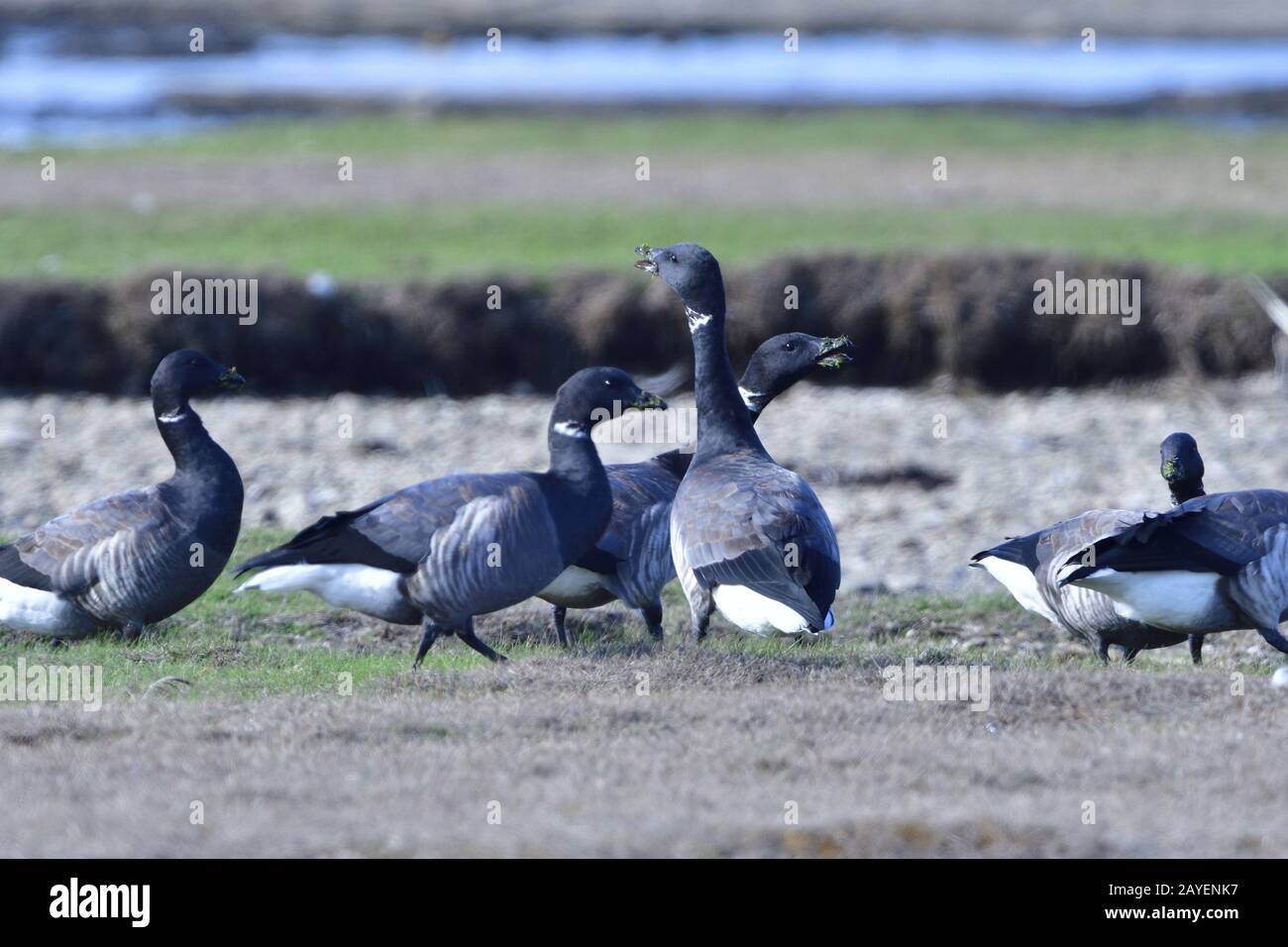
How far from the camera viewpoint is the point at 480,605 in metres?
10.1

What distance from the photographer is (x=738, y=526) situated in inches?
408

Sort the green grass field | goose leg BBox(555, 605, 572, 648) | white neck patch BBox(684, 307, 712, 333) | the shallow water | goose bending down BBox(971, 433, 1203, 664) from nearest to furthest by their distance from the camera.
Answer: goose bending down BBox(971, 433, 1203, 664), goose leg BBox(555, 605, 572, 648), white neck patch BBox(684, 307, 712, 333), the green grass field, the shallow water

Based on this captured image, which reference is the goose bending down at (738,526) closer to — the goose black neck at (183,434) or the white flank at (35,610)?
the goose black neck at (183,434)

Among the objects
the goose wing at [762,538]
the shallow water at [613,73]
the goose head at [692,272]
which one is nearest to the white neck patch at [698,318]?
the goose head at [692,272]

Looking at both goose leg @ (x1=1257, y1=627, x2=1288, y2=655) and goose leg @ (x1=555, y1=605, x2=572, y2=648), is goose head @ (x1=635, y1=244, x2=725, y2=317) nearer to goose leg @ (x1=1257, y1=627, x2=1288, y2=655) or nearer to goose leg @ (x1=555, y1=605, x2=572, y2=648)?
goose leg @ (x1=555, y1=605, x2=572, y2=648)

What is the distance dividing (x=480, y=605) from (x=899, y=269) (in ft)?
40.4

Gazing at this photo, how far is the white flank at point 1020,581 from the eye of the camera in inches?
431

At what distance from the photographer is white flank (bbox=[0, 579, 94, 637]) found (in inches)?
423

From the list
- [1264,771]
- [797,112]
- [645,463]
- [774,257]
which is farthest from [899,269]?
[797,112]

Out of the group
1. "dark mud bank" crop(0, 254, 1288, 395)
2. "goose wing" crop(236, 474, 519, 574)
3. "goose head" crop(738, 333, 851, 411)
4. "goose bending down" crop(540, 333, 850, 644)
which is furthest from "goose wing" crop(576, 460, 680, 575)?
"dark mud bank" crop(0, 254, 1288, 395)

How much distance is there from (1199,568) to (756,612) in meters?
2.53

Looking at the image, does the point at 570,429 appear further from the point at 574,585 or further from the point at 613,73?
the point at 613,73

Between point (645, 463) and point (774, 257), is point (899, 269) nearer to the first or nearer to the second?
point (774, 257)

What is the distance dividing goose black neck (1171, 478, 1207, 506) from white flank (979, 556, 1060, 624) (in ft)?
3.76
